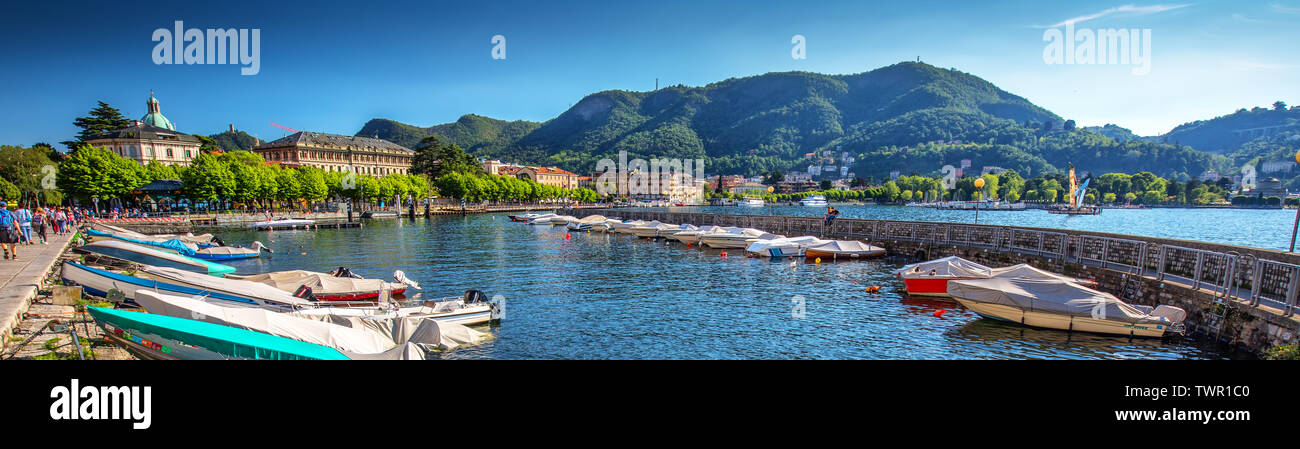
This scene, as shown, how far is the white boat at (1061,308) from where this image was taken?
46.0 ft

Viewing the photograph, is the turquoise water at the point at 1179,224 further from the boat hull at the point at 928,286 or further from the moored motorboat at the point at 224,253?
the moored motorboat at the point at 224,253

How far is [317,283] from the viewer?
18266 mm

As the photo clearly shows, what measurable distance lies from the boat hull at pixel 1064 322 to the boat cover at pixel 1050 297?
0.43ft

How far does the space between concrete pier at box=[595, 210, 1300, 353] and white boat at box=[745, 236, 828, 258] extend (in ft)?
19.6

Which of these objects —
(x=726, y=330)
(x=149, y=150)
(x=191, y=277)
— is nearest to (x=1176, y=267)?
(x=726, y=330)

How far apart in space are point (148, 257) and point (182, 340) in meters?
22.3

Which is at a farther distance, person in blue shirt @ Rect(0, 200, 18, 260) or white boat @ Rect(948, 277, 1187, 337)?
person in blue shirt @ Rect(0, 200, 18, 260)

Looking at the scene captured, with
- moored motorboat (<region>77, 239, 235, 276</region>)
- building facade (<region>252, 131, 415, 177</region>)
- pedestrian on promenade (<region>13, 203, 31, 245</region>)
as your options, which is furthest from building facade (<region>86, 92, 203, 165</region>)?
moored motorboat (<region>77, 239, 235, 276</region>)

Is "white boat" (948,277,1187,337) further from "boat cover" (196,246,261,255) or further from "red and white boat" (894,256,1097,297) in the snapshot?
"boat cover" (196,246,261,255)

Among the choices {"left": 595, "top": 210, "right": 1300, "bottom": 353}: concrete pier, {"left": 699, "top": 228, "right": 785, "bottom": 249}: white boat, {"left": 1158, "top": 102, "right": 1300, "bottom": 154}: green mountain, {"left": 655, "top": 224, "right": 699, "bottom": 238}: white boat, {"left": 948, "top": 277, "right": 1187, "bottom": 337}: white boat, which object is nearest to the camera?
{"left": 595, "top": 210, "right": 1300, "bottom": 353}: concrete pier

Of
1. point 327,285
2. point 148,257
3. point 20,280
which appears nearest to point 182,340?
point 327,285

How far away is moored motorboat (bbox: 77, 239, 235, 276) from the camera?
77.3 ft
